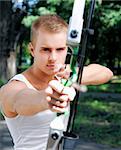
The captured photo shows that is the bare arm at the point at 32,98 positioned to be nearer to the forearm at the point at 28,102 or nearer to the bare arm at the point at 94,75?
the forearm at the point at 28,102

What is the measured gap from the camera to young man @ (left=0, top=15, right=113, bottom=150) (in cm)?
129

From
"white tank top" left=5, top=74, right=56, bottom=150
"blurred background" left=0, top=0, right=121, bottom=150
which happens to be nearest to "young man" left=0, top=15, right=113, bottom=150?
"white tank top" left=5, top=74, right=56, bottom=150

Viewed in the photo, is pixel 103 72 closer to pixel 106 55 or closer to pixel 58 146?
pixel 58 146

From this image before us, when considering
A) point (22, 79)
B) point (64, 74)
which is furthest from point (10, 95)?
point (64, 74)

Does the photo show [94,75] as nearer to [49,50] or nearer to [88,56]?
[49,50]

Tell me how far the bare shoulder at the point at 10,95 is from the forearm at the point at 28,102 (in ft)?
0.13

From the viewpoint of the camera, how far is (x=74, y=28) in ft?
4.13

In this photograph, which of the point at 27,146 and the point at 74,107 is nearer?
Result: the point at 74,107

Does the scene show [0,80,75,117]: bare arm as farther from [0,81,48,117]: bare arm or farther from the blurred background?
the blurred background

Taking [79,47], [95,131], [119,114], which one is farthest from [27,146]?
[119,114]

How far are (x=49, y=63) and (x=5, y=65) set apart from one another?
16.7 metres

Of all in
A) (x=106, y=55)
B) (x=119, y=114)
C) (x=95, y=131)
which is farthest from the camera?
(x=106, y=55)

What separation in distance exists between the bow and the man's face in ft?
0.83

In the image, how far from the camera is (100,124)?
10.6 m
